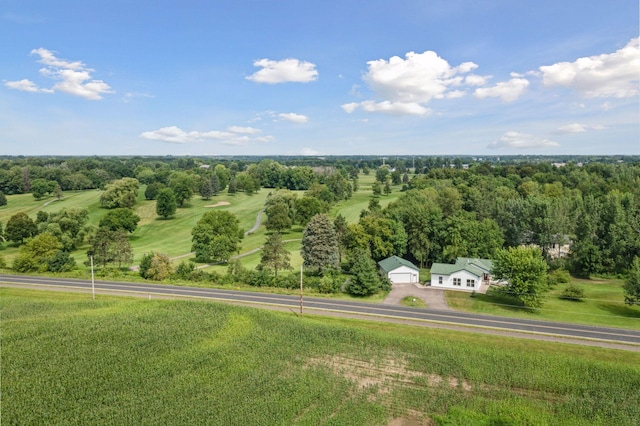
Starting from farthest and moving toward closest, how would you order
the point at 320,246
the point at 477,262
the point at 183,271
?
the point at 477,262, the point at 320,246, the point at 183,271

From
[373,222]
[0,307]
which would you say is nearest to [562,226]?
[373,222]

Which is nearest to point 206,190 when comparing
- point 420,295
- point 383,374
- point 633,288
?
point 420,295

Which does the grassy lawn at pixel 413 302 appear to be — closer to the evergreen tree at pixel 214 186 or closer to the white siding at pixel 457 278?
the white siding at pixel 457 278

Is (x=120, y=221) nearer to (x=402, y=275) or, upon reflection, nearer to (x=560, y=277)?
(x=402, y=275)

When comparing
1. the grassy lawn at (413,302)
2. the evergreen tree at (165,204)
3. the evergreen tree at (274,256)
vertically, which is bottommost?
the grassy lawn at (413,302)

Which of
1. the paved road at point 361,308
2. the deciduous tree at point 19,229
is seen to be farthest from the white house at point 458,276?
the deciduous tree at point 19,229

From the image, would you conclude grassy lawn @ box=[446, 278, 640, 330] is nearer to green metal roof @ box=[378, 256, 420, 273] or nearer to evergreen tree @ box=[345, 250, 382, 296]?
green metal roof @ box=[378, 256, 420, 273]
